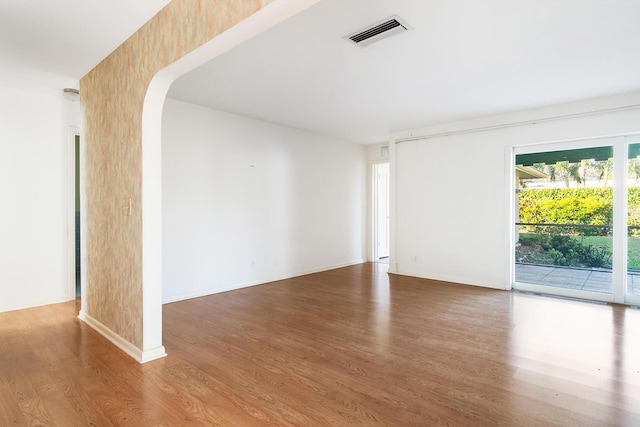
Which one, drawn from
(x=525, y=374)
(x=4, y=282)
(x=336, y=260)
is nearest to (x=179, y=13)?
(x=525, y=374)

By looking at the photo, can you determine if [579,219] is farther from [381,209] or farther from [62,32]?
[62,32]

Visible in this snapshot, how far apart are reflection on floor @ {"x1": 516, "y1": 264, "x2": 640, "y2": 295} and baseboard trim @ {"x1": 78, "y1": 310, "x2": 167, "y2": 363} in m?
5.03

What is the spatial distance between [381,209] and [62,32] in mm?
6806

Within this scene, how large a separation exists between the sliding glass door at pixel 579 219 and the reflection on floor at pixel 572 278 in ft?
0.03

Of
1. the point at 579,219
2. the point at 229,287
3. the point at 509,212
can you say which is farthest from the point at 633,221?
the point at 229,287

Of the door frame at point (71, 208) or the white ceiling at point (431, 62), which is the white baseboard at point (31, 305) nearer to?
the door frame at point (71, 208)

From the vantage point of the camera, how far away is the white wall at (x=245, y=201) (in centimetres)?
464

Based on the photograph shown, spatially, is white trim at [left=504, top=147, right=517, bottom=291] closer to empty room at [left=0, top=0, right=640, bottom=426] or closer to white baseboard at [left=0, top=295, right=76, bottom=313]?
empty room at [left=0, top=0, right=640, bottom=426]

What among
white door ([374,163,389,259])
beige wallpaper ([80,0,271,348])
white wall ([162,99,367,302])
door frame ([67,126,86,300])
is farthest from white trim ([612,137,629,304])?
door frame ([67,126,86,300])

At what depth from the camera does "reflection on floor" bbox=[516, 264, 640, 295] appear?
14.9ft

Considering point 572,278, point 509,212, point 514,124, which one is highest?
point 514,124

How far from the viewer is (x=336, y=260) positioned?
7184 millimetres

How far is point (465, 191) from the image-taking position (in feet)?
18.7

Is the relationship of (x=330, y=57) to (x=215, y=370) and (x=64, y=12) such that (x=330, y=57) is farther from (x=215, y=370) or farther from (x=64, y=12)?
(x=215, y=370)
